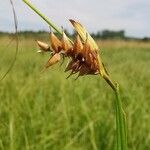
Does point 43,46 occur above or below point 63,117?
above

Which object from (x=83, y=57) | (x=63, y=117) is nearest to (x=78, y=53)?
(x=83, y=57)

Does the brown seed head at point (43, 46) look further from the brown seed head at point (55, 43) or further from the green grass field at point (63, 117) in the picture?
the green grass field at point (63, 117)

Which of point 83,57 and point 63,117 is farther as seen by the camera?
point 63,117

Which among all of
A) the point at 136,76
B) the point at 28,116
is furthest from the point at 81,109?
the point at 136,76

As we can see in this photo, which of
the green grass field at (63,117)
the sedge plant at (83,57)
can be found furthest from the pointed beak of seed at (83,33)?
the green grass field at (63,117)

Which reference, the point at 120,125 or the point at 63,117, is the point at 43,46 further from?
the point at 63,117

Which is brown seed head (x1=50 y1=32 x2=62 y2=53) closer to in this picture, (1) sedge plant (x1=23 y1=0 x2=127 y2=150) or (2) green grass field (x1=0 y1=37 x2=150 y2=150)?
(1) sedge plant (x1=23 y1=0 x2=127 y2=150)

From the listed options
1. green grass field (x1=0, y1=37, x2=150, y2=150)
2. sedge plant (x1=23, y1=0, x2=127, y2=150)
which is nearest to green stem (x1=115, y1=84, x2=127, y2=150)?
sedge plant (x1=23, y1=0, x2=127, y2=150)

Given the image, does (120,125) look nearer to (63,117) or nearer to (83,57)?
(83,57)
